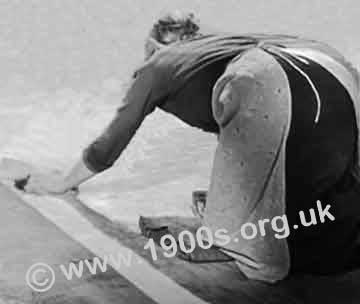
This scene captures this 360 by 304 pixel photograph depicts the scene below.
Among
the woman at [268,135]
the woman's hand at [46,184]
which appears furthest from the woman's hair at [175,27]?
the woman's hand at [46,184]

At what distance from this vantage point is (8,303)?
1.69 meters

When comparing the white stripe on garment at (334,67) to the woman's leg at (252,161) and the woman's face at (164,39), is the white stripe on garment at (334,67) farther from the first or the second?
the woman's face at (164,39)

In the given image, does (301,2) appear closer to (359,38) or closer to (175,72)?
(359,38)

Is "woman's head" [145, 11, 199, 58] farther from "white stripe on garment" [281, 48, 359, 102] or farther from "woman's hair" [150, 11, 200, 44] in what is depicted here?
"white stripe on garment" [281, 48, 359, 102]

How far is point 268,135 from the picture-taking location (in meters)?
1.48

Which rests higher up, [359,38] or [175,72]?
[175,72]

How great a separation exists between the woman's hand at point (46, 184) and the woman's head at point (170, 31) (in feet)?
1.17

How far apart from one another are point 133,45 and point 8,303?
2033 millimetres

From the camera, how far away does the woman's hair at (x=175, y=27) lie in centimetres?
174

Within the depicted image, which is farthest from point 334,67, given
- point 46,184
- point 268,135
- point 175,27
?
point 46,184

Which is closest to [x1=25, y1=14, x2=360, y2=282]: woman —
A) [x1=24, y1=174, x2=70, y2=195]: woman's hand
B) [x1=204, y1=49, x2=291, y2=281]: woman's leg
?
[x1=204, y1=49, x2=291, y2=281]: woman's leg

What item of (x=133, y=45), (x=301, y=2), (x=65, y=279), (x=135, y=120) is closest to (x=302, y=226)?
(x=135, y=120)

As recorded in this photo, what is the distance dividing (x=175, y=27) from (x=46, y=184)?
0.47m

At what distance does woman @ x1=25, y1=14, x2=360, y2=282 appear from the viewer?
4.88ft
